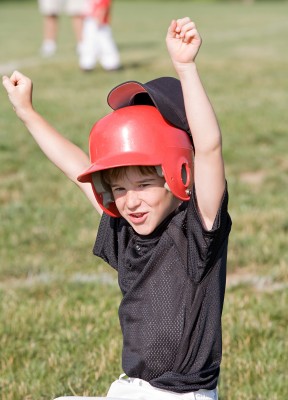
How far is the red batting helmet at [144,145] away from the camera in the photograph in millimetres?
2836

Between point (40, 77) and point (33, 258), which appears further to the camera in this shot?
point (40, 77)

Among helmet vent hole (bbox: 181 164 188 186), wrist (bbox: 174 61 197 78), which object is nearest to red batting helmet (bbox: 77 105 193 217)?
helmet vent hole (bbox: 181 164 188 186)

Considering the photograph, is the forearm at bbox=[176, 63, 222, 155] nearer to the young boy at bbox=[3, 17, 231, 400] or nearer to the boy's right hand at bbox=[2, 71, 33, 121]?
the young boy at bbox=[3, 17, 231, 400]

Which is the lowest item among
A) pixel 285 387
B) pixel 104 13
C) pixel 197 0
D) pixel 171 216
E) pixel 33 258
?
pixel 285 387

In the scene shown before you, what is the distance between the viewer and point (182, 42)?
2.68 m

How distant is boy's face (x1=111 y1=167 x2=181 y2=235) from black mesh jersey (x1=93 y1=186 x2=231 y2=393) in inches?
2.4

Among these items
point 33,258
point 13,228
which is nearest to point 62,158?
point 33,258

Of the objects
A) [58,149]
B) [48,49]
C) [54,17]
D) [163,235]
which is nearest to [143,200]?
[163,235]

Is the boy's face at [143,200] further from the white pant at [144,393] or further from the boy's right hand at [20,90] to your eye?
the boy's right hand at [20,90]

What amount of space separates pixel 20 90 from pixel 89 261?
2.51 metres

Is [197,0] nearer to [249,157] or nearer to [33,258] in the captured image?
[249,157]

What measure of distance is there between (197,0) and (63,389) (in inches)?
1699

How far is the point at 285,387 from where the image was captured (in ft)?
12.9

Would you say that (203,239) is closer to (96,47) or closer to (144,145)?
(144,145)
